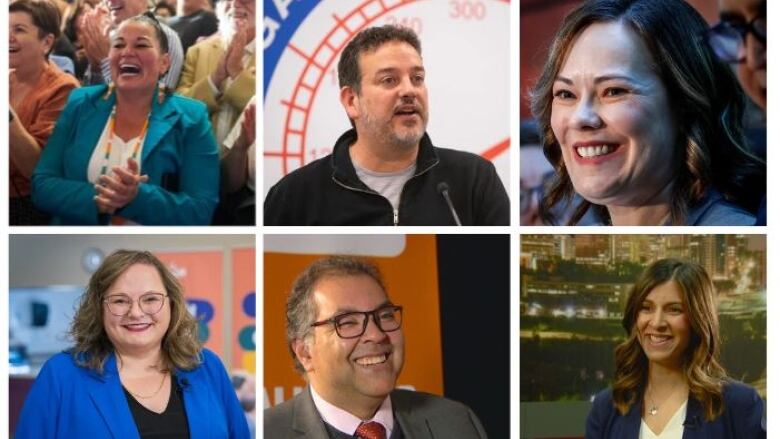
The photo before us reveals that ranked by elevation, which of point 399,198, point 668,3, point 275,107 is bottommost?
point 399,198

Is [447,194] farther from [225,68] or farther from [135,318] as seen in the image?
[135,318]

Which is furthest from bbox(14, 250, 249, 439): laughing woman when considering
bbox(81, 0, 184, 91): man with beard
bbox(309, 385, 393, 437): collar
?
bbox(81, 0, 184, 91): man with beard

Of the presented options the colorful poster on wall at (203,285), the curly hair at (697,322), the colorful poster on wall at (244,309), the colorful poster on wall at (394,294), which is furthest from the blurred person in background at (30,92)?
the curly hair at (697,322)

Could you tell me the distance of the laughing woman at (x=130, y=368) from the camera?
2.49m

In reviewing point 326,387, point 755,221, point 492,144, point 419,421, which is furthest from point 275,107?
point 755,221

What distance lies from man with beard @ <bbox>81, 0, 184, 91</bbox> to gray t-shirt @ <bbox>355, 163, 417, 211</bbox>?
0.51 meters

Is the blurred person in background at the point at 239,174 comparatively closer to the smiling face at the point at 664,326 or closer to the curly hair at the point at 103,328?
the curly hair at the point at 103,328

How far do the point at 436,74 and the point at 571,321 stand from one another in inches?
27.1

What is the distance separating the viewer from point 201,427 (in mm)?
2514

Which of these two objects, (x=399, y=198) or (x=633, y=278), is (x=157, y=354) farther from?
(x=633, y=278)

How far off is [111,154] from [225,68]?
0.35 metres

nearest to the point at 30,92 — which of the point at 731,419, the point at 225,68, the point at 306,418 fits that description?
the point at 225,68

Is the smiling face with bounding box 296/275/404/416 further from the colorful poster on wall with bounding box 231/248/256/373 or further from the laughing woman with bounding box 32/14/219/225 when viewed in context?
the laughing woman with bounding box 32/14/219/225

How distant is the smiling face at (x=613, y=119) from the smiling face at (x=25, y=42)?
4.14 ft
